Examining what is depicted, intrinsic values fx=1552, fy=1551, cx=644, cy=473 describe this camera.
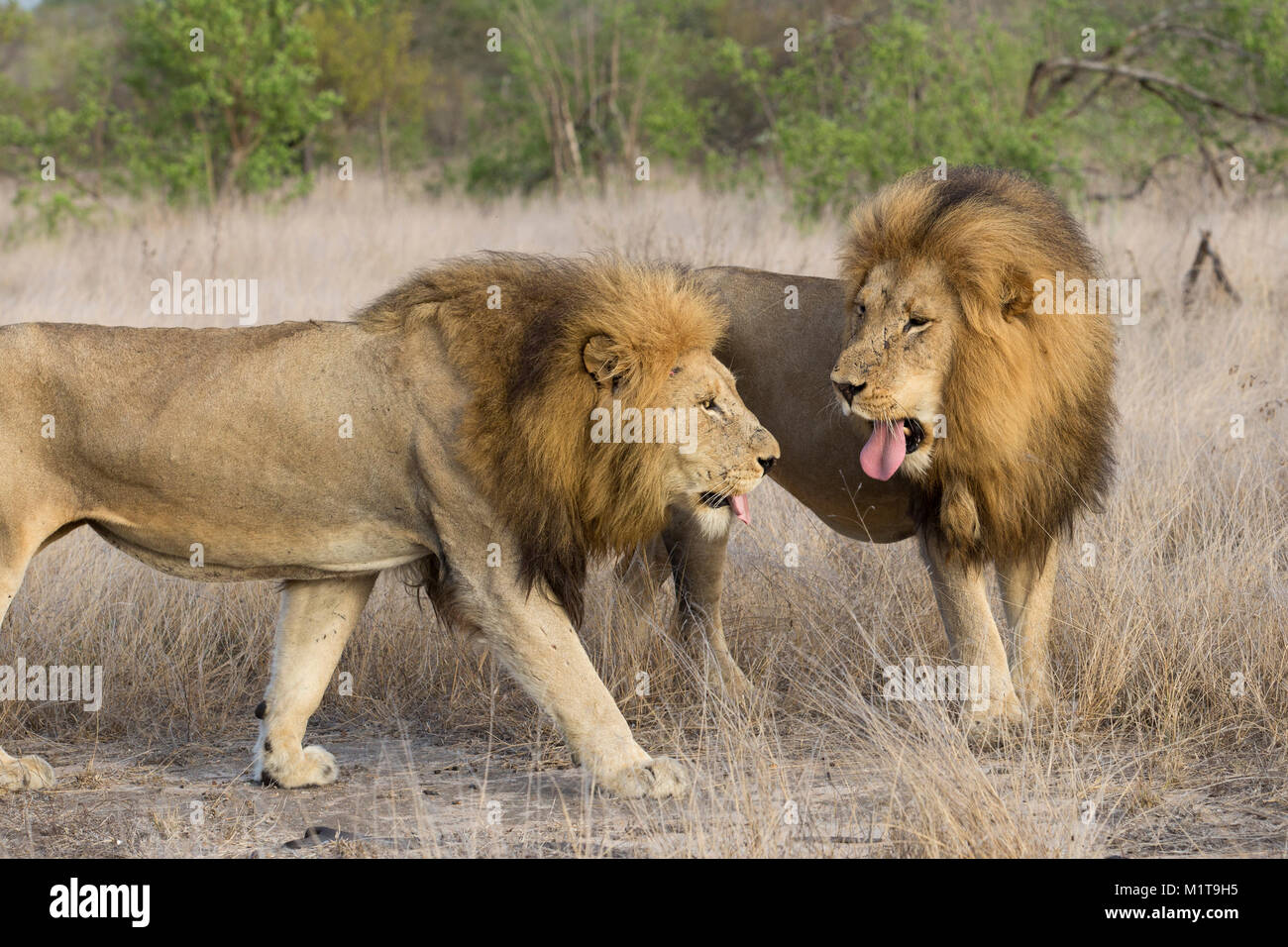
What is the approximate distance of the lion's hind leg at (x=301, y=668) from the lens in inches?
175

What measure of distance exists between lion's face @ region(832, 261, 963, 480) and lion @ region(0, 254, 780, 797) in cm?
30

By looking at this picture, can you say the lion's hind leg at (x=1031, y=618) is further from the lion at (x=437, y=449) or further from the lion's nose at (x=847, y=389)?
the lion at (x=437, y=449)

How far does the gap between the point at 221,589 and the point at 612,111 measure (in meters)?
12.3

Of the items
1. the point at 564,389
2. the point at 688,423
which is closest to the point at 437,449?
the point at 564,389

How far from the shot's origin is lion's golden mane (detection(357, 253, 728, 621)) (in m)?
4.02

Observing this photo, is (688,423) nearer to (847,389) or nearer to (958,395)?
(847,389)

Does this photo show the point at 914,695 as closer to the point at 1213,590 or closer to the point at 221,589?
the point at 1213,590

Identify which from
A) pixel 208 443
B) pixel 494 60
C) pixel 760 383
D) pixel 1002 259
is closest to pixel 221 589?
pixel 208 443

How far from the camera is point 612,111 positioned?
56.1 feet

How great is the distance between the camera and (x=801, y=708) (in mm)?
4922

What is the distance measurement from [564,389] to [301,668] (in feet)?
3.87

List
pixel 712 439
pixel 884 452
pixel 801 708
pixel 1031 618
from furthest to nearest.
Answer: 1. pixel 801 708
2. pixel 1031 618
3. pixel 884 452
4. pixel 712 439

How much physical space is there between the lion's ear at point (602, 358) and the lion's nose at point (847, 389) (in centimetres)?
60

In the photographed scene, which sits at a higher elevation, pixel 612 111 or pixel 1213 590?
pixel 612 111
